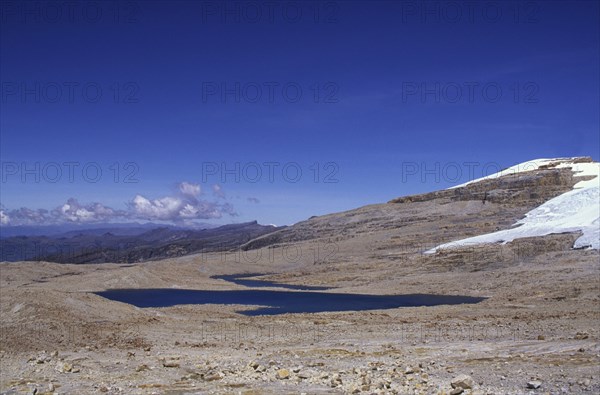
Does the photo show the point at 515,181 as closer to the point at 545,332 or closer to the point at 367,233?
the point at 367,233

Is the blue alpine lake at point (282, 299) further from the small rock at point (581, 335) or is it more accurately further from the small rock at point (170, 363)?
the small rock at point (170, 363)

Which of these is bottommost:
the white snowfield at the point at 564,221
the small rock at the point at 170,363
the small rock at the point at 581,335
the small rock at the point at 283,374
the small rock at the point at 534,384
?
the small rock at the point at 581,335

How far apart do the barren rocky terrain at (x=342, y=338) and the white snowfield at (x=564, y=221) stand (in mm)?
2377

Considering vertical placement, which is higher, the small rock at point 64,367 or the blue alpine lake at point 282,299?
the small rock at point 64,367

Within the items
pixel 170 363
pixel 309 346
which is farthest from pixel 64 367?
pixel 309 346

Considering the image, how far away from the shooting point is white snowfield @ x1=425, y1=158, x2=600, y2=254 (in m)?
57.3

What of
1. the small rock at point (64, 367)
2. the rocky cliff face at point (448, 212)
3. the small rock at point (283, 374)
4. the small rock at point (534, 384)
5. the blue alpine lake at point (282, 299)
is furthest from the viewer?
the rocky cliff face at point (448, 212)

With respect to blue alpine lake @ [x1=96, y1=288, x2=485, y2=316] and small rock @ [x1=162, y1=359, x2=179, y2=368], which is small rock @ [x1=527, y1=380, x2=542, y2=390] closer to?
small rock @ [x1=162, y1=359, x2=179, y2=368]

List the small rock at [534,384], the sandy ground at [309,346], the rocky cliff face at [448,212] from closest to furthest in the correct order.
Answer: the small rock at [534,384] → the sandy ground at [309,346] → the rocky cliff face at [448,212]

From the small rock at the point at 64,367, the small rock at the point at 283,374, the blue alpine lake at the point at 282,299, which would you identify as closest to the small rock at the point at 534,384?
the small rock at the point at 283,374

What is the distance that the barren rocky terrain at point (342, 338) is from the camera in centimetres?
1471

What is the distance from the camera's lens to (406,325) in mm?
27625

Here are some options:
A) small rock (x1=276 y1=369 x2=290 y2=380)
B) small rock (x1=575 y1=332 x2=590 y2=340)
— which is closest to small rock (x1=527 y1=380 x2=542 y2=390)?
small rock (x1=276 y1=369 x2=290 y2=380)

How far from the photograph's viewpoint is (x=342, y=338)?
2352cm
